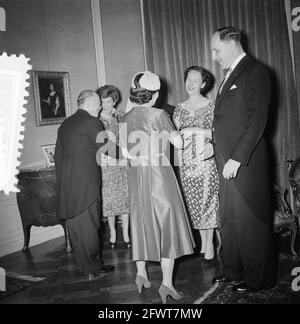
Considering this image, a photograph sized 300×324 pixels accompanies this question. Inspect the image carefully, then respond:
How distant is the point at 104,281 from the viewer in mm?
3082

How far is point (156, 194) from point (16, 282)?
165cm

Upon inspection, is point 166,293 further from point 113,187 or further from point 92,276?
point 113,187

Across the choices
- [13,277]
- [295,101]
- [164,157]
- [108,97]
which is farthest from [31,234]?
[295,101]

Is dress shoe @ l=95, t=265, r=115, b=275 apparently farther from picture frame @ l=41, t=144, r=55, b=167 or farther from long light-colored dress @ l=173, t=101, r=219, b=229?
picture frame @ l=41, t=144, r=55, b=167

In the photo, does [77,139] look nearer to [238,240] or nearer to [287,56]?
[238,240]

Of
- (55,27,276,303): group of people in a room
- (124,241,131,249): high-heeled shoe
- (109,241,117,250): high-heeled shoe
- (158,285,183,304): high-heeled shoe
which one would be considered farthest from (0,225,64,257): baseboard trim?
(158,285,183,304): high-heeled shoe

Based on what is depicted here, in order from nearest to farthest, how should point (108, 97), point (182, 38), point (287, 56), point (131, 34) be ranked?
point (108, 97)
point (287, 56)
point (182, 38)
point (131, 34)

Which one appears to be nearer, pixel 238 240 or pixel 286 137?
pixel 238 240

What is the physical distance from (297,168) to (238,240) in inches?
46.3

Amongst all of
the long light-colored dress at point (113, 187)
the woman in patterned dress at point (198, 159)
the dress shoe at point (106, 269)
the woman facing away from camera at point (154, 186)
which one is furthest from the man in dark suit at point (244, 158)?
the long light-colored dress at point (113, 187)

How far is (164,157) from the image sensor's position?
99.3 inches

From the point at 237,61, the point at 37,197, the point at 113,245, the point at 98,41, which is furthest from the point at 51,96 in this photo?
the point at 237,61

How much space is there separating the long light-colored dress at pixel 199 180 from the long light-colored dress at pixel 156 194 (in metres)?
0.73

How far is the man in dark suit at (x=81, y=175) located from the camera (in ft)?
9.63
